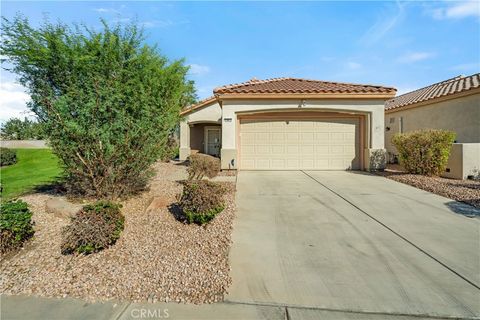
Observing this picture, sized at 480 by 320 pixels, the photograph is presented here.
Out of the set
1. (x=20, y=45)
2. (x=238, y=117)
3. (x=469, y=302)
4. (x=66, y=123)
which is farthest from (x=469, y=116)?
(x=20, y=45)

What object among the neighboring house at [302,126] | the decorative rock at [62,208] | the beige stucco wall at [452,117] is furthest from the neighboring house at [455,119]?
the decorative rock at [62,208]

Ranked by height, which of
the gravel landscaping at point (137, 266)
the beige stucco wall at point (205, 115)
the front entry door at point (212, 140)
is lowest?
the gravel landscaping at point (137, 266)

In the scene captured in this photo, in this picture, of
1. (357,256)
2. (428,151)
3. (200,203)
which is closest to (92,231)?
(200,203)

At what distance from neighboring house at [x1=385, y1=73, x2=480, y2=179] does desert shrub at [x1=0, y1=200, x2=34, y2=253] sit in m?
12.2

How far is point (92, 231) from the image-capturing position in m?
3.75

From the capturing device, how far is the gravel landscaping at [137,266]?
3006mm

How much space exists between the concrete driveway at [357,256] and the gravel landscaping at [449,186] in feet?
1.81

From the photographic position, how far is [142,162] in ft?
20.1

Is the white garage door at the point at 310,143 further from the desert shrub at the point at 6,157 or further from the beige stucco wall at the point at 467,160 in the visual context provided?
the desert shrub at the point at 6,157

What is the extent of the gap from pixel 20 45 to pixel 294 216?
261 inches

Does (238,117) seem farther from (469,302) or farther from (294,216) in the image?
(469,302)

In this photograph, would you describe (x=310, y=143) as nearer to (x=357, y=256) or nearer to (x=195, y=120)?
(x=357, y=256)

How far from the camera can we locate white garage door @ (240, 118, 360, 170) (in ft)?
38.2

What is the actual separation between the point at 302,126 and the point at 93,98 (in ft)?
28.3
